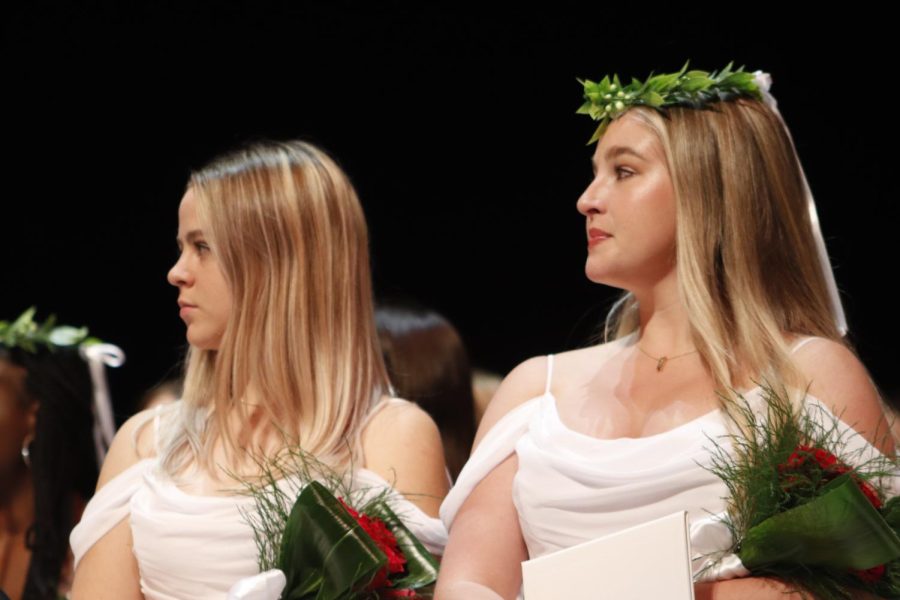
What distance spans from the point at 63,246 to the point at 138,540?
2.29 metres

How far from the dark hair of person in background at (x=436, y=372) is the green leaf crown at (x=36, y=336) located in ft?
4.10

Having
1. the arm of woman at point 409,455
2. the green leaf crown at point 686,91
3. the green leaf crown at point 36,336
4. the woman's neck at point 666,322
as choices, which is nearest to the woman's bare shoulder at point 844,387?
the woman's neck at point 666,322

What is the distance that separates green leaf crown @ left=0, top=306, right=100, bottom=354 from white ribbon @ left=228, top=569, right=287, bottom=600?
224 cm

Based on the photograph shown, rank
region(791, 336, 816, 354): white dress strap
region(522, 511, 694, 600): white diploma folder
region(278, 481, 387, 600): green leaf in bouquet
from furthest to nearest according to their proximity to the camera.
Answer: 1. region(791, 336, 816, 354): white dress strap
2. region(278, 481, 387, 600): green leaf in bouquet
3. region(522, 511, 694, 600): white diploma folder

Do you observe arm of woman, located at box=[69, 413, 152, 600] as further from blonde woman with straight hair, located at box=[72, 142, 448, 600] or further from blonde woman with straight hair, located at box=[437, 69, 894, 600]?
blonde woman with straight hair, located at box=[437, 69, 894, 600]

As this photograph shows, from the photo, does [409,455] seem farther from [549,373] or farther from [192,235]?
[192,235]

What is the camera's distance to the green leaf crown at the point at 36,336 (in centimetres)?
448

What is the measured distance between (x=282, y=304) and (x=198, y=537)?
628mm

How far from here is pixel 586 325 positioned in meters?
4.61

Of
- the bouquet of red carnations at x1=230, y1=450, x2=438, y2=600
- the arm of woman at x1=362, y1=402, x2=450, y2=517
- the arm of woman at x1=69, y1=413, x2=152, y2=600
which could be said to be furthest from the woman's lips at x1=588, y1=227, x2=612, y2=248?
the arm of woman at x1=69, y1=413, x2=152, y2=600

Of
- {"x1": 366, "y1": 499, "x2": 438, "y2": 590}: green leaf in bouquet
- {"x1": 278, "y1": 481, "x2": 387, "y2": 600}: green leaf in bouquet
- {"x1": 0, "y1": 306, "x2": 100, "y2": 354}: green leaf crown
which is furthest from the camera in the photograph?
{"x1": 0, "y1": 306, "x2": 100, "y2": 354}: green leaf crown

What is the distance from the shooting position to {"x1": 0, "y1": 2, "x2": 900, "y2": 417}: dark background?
152 inches

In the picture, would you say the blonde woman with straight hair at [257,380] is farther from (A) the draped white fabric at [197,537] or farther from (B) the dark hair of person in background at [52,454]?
(B) the dark hair of person in background at [52,454]

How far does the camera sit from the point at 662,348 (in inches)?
113
